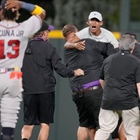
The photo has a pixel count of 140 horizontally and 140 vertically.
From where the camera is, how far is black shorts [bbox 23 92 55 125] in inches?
487

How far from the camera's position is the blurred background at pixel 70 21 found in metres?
14.4

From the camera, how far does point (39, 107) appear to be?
1246 centimetres

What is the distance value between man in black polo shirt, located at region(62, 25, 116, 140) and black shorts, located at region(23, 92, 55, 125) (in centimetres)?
41

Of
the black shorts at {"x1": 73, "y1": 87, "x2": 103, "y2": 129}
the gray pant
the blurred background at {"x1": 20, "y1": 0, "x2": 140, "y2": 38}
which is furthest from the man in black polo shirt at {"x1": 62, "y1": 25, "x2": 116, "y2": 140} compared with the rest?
the blurred background at {"x1": 20, "y1": 0, "x2": 140, "y2": 38}

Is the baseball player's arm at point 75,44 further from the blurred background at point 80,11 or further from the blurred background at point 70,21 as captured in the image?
the blurred background at point 80,11

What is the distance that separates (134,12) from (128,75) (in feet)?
39.7

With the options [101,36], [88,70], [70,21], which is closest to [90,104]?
[88,70]

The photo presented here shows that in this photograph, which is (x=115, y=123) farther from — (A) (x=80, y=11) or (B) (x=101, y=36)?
(A) (x=80, y=11)

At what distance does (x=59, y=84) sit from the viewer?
14422 millimetres

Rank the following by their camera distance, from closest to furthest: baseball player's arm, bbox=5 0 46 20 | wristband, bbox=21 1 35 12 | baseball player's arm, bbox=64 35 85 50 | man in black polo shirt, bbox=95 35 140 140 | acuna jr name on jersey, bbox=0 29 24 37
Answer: baseball player's arm, bbox=5 0 46 20, acuna jr name on jersey, bbox=0 29 24 37, wristband, bbox=21 1 35 12, man in black polo shirt, bbox=95 35 140 140, baseball player's arm, bbox=64 35 85 50

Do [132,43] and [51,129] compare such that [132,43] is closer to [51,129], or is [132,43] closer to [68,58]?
[68,58]

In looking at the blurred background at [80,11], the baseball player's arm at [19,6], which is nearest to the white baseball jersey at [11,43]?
the baseball player's arm at [19,6]

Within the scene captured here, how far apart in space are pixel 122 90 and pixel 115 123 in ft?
1.61

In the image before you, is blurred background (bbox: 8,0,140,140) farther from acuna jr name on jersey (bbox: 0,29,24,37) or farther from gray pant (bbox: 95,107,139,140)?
acuna jr name on jersey (bbox: 0,29,24,37)
